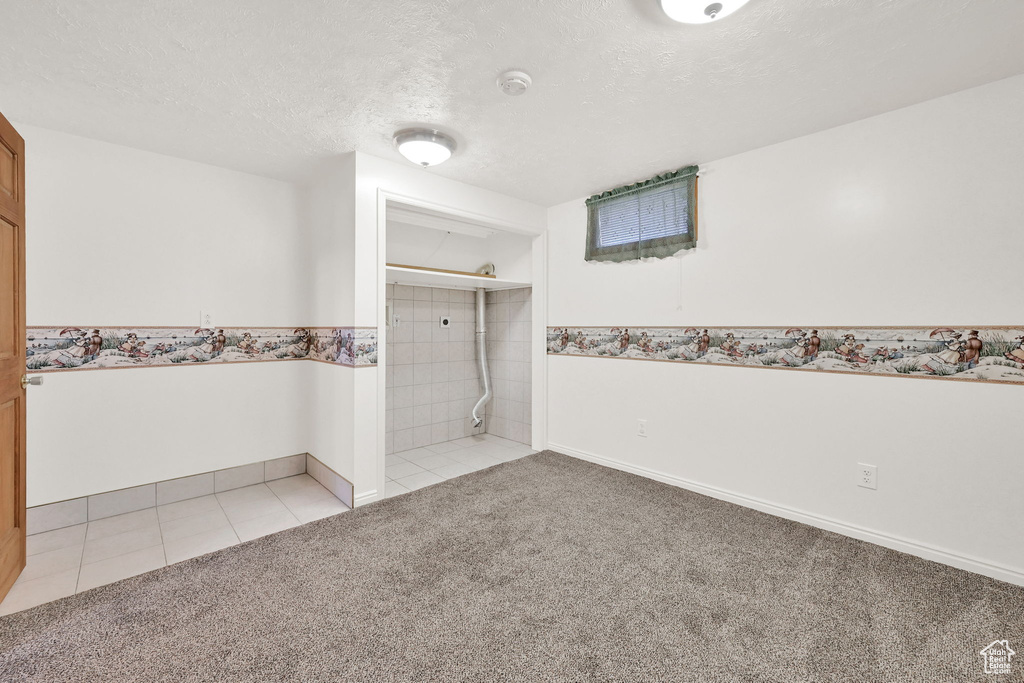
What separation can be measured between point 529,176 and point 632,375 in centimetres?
165

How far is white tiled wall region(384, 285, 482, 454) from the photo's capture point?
365 centimetres

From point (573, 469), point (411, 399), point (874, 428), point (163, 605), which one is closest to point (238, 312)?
point (411, 399)

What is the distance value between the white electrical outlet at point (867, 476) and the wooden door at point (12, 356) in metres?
3.87

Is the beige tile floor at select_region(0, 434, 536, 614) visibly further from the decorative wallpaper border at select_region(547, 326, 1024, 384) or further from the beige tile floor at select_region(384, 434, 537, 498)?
the decorative wallpaper border at select_region(547, 326, 1024, 384)

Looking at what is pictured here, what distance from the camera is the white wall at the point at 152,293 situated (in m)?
2.24

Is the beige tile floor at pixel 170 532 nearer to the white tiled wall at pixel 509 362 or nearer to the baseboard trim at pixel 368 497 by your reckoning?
the baseboard trim at pixel 368 497

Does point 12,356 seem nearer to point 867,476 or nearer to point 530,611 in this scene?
point 530,611

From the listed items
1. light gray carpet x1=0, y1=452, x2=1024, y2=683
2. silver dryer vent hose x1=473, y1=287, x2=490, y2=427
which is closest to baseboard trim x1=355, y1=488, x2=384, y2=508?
light gray carpet x1=0, y1=452, x2=1024, y2=683

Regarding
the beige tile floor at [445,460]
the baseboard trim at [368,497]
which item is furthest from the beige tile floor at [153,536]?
the beige tile floor at [445,460]

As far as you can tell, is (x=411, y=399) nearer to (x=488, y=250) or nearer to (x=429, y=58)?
(x=488, y=250)

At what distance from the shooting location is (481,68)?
169 centimetres

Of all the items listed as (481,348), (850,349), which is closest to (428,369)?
(481,348)

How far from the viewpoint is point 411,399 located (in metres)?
3.75

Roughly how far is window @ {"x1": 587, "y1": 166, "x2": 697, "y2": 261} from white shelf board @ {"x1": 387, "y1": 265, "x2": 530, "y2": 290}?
847 mm
